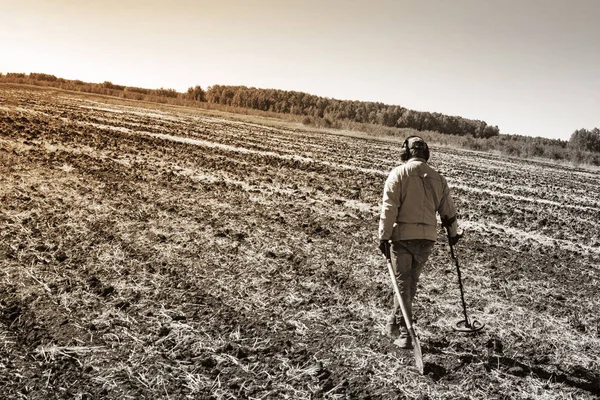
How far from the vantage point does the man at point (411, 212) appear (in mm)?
4121

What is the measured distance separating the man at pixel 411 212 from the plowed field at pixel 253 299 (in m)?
0.98

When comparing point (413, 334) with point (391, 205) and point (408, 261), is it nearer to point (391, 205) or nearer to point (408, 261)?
point (408, 261)

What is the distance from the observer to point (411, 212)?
4.15m

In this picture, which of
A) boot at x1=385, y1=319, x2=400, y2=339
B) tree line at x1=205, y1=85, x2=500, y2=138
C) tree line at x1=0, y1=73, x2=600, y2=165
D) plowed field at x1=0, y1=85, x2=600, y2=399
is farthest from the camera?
tree line at x1=205, y1=85, x2=500, y2=138

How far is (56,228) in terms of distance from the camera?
7.20 m

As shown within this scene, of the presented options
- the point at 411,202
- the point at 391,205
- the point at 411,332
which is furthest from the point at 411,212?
the point at 411,332

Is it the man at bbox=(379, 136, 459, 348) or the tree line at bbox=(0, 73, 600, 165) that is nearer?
the man at bbox=(379, 136, 459, 348)

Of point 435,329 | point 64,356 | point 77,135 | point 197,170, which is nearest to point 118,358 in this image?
point 64,356

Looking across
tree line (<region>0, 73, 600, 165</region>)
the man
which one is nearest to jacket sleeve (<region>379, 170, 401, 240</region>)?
the man

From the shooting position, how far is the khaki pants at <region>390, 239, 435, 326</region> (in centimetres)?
423

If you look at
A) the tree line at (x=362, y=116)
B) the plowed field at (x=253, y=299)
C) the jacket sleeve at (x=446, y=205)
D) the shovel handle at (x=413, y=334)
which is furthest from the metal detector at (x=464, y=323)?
the tree line at (x=362, y=116)

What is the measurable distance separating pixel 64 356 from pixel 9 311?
1.19 meters

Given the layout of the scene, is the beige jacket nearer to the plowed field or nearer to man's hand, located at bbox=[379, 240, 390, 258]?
man's hand, located at bbox=[379, 240, 390, 258]

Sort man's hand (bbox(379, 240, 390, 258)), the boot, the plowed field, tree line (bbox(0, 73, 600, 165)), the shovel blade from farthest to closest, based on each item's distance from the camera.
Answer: tree line (bbox(0, 73, 600, 165)) < the boot < man's hand (bbox(379, 240, 390, 258)) < the shovel blade < the plowed field
